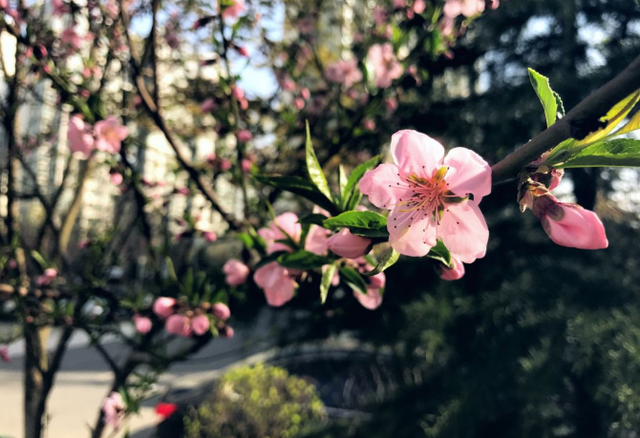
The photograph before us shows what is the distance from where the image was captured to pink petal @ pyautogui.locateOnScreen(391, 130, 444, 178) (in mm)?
633

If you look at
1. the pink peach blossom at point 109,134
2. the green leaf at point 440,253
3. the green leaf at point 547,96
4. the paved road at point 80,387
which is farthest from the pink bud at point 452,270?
the paved road at point 80,387

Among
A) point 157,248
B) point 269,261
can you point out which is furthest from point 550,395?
point 157,248

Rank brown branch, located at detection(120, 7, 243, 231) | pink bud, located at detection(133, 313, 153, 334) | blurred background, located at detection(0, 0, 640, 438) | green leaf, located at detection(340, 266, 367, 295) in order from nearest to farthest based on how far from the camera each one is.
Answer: green leaf, located at detection(340, 266, 367, 295), brown branch, located at detection(120, 7, 243, 231), pink bud, located at detection(133, 313, 153, 334), blurred background, located at detection(0, 0, 640, 438)

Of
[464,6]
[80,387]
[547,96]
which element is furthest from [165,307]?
[80,387]

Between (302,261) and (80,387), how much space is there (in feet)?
22.3

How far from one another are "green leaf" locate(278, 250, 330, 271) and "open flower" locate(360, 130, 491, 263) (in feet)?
0.62

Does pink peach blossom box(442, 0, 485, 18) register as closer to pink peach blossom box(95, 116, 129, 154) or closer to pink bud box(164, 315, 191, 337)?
pink peach blossom box(95, 116, 129, 154)

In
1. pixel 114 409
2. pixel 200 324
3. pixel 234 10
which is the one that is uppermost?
pixel 234 10

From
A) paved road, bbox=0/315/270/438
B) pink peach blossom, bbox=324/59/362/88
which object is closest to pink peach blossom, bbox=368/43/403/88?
pink peach blossom, bbox=324/59/362/88

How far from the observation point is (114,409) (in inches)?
69.7

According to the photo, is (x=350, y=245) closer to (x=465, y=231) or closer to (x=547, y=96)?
(x=465, y=231)

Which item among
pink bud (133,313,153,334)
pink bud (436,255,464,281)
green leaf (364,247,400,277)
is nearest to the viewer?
green leaf (364,247,400,277)

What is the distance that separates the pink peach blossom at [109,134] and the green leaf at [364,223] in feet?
3.60

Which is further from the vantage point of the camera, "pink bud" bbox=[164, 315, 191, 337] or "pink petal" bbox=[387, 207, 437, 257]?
"pink bud" bbox=[164, 315, 191, 337]
